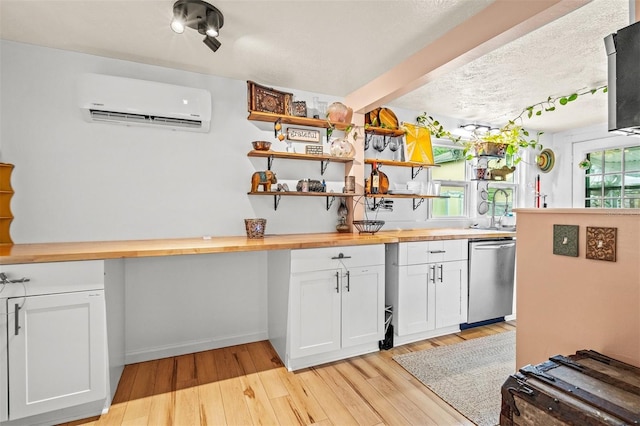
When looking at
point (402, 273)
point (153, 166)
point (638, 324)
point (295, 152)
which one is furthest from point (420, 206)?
point (153, 166)

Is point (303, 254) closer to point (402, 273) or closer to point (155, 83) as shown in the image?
point (402, 273)

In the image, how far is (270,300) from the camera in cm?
283

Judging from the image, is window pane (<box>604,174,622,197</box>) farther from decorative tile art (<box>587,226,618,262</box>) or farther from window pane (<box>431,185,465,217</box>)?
decorative tile art (<box>587,226,618,262</box>)

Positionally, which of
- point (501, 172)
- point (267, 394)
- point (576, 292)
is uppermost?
point (501, 172)

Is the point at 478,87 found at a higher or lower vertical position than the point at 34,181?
higher

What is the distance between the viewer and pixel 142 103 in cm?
234

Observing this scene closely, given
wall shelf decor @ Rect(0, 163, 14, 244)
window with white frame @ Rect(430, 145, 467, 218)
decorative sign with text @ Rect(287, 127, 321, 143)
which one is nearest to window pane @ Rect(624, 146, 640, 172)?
window with white frame @ Rect(430, 145, 467, 218)

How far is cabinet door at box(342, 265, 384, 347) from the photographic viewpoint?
2.49m

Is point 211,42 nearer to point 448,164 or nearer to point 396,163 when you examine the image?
point 396,163

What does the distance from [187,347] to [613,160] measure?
5.36 m

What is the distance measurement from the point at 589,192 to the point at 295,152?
13.6ft

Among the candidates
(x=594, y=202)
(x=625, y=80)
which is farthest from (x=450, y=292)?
(x=594, y=202)

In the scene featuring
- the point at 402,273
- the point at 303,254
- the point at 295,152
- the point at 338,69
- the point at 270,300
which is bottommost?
the point at 270,300

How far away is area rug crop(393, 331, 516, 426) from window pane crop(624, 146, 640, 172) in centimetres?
279
